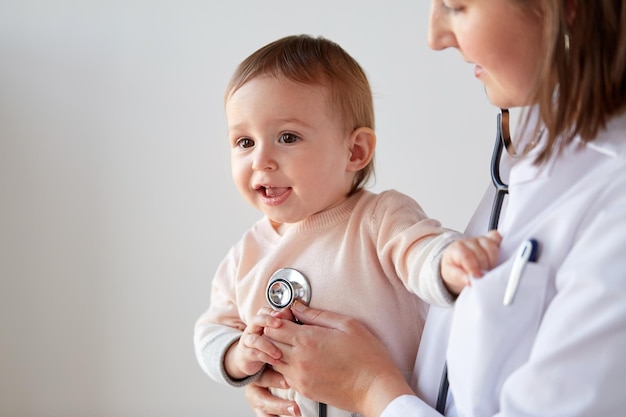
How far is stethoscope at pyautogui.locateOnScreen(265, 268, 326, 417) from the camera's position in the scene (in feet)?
4.36

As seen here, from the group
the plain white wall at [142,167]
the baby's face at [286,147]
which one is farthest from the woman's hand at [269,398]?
the plain white wall at [142,167]

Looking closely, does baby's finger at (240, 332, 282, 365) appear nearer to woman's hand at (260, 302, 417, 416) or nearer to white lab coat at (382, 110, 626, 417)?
woman's hand at (260, 302, 417, 416)

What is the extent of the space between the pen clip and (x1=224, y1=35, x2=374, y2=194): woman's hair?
1.73 feet

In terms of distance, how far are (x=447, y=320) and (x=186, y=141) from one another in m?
1.51

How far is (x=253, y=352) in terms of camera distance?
1.31 metres

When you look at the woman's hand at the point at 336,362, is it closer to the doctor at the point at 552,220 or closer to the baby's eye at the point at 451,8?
the doctor at the point at 552,220

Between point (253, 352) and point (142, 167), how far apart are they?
4.34 feet

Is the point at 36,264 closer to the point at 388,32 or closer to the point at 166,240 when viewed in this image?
the point at 166,240

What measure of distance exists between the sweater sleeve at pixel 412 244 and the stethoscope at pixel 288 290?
147mm

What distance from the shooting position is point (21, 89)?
2441 millimetres

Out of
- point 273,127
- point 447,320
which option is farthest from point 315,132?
point 447,320

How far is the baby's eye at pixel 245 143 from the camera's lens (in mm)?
1392

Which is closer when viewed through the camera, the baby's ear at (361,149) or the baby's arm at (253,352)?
the baby's arm at (253,352)

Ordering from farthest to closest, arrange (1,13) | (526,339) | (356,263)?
(1,13) < (356,263) < (526,339)
